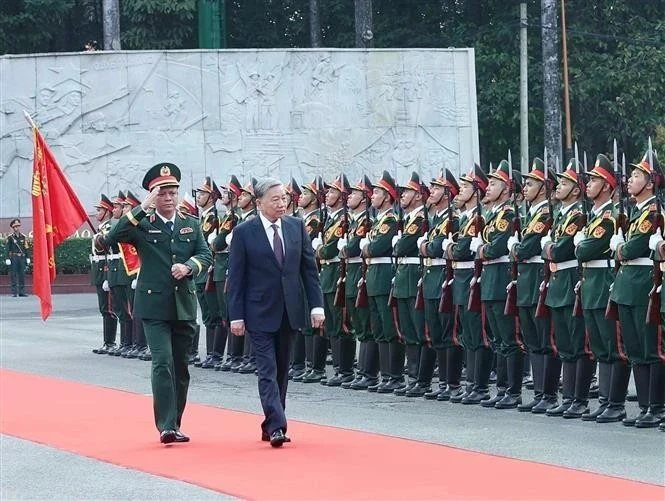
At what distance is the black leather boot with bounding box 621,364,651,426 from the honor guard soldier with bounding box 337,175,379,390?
364 cm

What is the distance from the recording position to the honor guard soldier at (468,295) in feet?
45.6

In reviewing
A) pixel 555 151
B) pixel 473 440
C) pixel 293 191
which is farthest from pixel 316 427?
pixel 555 151

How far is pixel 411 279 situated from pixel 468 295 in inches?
32.9

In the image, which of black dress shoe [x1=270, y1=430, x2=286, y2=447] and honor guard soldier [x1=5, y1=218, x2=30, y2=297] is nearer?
black dress shoe [x1=270, y1=430, x2=286, y2=447]

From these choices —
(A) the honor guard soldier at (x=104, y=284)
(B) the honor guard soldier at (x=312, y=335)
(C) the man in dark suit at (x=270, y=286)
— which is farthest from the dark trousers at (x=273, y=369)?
(A) the honor guard soldier at (x=104, y=284)

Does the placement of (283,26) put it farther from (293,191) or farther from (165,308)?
(165,308)

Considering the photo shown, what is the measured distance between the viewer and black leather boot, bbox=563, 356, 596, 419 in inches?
501

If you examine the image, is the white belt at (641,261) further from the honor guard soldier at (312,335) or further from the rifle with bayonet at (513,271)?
the honor guard soldier at (312,335)

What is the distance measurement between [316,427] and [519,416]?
5.72 ft

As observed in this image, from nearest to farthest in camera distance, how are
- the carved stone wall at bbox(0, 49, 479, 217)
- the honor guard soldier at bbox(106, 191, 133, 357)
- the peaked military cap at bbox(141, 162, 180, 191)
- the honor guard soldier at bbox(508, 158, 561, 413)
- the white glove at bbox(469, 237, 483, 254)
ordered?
the peaked military cap at bbox(141, 162, 180, 191), the honor guard soldier at bbox(508, 158, 561, 413), the white glove at bbox(469, 237, 483, 254), the honor guard soldier at bbox(106, 191, 133, 357), the carved stone wall at bbox(0, 49, 479, 217)

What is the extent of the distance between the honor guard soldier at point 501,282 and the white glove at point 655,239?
2039mm

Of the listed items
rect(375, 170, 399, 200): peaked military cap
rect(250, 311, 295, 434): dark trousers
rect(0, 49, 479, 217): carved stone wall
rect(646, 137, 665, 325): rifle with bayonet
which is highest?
rect(0, 49, 479, 217): carved stone wall

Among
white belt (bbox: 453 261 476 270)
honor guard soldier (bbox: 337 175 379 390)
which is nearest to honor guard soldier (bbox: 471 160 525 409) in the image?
white belt (bbox: 453 261 476 270)

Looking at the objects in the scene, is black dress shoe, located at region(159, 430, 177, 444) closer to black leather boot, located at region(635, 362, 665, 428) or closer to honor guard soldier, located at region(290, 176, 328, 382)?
black leather boot, located at region(635, 362, 665, 428)
